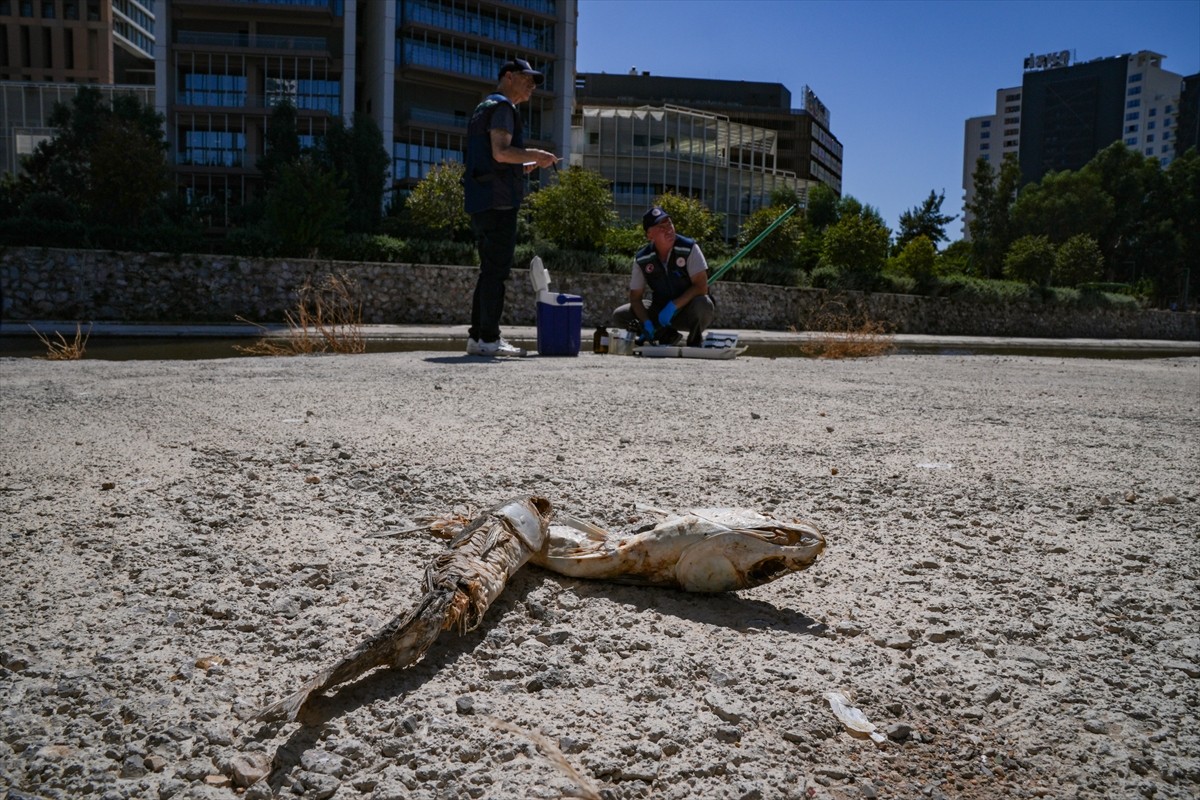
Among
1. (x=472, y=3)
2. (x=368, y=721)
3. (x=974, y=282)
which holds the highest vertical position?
(x=472, y=3)

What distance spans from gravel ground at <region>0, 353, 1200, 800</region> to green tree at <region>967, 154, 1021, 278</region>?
143 ft

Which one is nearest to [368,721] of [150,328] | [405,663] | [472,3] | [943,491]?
[405,663]

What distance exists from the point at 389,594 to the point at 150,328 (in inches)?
501

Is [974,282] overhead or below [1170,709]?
overhead

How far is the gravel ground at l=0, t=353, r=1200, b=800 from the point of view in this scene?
1.39 metres

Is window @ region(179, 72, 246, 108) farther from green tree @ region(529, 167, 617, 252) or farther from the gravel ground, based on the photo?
the gravel ground

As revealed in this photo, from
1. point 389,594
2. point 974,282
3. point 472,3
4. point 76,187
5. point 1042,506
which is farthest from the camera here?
point 472,3

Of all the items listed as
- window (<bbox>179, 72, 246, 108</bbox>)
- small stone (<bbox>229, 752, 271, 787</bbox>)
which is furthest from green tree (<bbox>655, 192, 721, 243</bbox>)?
small stone (<bbox>229, 752, 271, 787</bbox>)

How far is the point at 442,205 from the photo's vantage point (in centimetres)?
2462

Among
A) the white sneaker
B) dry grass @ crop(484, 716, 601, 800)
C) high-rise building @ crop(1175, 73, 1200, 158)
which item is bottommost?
dry grass @ crop(484, 716, 601, 800)

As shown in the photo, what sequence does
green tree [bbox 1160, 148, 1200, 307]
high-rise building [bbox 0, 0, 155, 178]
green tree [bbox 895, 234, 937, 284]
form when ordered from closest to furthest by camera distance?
green tree [bbox 895, 234, 937, 284]
green tree [bbox 1160, 148, 1200, 307]
high-rise building [bbox 0, 0, 155, 178]

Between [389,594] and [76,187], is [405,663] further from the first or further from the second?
[76,187]

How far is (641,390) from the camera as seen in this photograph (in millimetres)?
5348

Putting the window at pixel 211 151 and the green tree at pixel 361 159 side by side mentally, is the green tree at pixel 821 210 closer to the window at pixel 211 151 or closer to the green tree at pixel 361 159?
the green tree at pixel 361 159
